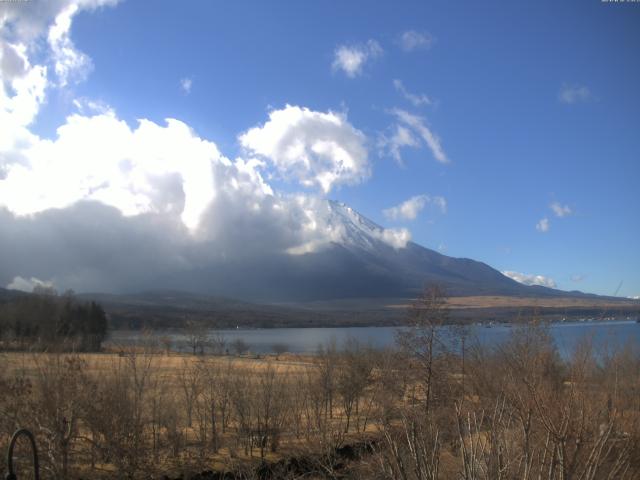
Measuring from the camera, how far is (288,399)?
2081cm

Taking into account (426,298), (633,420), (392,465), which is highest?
(426,298)

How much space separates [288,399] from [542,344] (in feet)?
31.7

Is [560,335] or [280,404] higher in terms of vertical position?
[560,335]

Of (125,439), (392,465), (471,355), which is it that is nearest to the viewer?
(392,465)

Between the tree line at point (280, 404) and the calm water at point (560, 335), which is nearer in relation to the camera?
the tree line at point (280, 404)

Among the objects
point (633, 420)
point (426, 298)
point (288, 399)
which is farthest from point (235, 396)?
point (633, 420)

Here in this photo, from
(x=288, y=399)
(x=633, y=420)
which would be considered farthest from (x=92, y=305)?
(x=633, y=420)

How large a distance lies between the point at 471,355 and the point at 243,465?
32.1 ft

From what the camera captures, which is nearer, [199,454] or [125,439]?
[125,439]

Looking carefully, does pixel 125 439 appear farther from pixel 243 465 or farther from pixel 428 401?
pixel 428 401

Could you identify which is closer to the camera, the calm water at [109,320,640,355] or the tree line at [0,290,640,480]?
the tree line at [0,290,640,480]

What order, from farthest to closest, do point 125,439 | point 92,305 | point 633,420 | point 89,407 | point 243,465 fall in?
point 92,305, point 243,465, point 125,439, point 89,407, point 633,420

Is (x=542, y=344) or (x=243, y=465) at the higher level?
(x=542, y=344)

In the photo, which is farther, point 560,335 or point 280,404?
point 280,404
